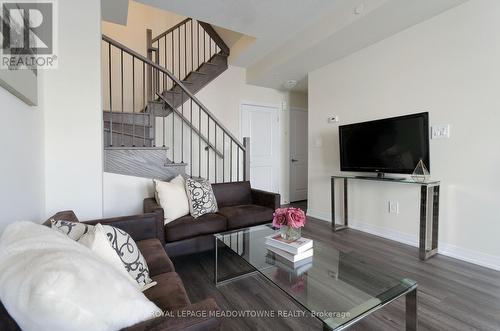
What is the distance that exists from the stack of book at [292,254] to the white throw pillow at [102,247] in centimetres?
83

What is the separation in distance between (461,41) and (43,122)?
3834 mm

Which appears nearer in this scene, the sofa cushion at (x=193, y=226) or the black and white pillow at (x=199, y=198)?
the sofa cushion at (x=193, y=226)

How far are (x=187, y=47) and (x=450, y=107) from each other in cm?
410

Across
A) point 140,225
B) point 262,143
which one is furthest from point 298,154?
point 140,225

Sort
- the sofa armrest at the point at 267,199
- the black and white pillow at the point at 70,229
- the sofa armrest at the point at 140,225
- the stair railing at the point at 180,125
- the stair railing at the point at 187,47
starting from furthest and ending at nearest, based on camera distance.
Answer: the stair railing at the point at 187,47, the stair railing at the point at 180,125, the sofa armrest at the point at 267,199, the sofa armrest at the point at 140,225, the black and white pillow at the point at 70,229

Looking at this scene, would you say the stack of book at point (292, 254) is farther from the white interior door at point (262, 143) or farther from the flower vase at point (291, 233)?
the white interior door at point (262, 143)

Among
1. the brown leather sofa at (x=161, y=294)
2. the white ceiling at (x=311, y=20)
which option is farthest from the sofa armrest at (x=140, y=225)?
the white ceiling at (x=311, y=20)

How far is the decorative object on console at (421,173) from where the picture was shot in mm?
2431

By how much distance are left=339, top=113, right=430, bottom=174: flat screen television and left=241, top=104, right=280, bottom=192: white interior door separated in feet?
5.72

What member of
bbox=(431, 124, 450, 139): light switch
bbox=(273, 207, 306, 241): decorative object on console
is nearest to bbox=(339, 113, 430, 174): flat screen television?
bbox=(431, 124, 450, 139): light switch

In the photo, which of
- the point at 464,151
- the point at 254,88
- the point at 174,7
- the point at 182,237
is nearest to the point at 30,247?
the point at 182,237

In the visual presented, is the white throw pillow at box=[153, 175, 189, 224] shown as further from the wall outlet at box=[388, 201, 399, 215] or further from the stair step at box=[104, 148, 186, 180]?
the wall outlet at box=[388, 201, 399, 215]

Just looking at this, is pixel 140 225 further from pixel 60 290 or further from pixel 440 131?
pixel 440 131

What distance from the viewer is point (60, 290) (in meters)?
0.58
